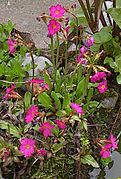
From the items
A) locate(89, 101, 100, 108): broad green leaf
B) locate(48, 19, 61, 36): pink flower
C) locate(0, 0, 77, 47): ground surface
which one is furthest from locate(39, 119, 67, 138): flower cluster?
locate(0, 0, 77, 47): ground surface

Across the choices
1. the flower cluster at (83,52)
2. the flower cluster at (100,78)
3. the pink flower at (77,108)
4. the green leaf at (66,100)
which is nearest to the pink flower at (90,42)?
the flower cluster at (83,52)

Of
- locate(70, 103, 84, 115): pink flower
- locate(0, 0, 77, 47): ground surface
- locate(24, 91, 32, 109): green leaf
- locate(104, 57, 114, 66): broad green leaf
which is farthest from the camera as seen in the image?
locate(0, 0, 77, 47): ground surface

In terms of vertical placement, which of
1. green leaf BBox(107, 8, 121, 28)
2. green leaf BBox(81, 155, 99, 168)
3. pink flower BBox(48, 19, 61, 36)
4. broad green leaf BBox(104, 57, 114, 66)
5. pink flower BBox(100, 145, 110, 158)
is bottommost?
green leaf BBox(81, 155, 99, 168)

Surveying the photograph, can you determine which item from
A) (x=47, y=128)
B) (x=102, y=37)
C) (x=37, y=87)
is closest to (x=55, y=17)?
(x=37, y=87)

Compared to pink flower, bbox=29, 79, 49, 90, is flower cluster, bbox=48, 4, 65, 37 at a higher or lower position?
higher

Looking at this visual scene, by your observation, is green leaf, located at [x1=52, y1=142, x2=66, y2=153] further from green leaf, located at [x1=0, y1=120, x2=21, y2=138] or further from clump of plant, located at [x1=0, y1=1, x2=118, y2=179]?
green leaf, located at [x1=0, y1=120, x2=21, y2=138]

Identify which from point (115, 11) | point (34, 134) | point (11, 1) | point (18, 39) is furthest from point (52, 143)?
point (11, 1)

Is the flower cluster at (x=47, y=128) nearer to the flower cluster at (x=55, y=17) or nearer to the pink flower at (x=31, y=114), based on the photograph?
the pink flower at (x=31, y=114)
